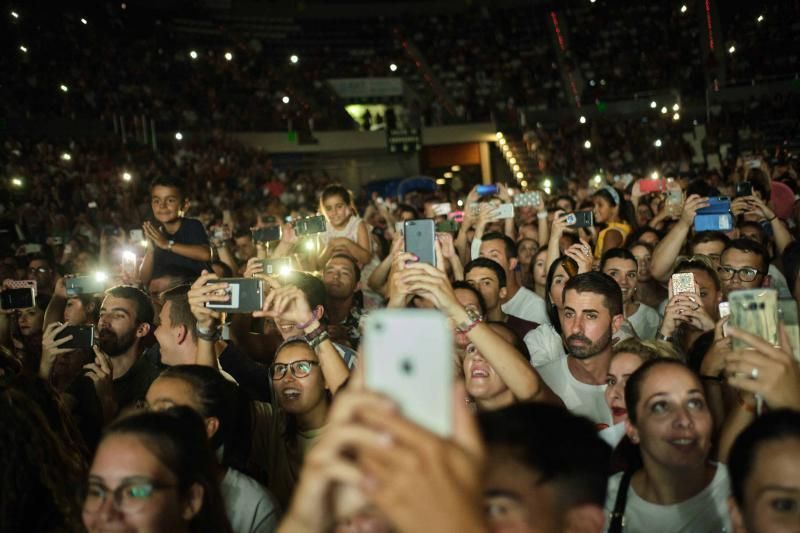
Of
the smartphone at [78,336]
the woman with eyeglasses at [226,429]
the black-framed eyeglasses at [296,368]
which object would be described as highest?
the smartphone at [78,336]

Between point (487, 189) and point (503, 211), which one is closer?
point (503, 211)

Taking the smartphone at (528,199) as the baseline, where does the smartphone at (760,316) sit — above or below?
below

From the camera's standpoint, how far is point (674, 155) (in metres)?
18.3

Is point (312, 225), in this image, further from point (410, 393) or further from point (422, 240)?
point (410, 393)

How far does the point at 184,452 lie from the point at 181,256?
330 centimetres

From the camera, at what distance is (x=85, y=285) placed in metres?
4.50

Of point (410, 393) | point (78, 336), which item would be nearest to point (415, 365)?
point (410, 393)

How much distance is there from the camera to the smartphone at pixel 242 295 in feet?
9.43

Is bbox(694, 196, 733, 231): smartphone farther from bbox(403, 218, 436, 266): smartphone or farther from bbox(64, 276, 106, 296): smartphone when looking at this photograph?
bbox(64, 276, 106, 296): smartphone

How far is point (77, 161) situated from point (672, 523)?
13.7 m

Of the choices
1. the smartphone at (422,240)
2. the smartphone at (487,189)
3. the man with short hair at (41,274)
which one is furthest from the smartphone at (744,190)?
the man with short hair at (41,274)

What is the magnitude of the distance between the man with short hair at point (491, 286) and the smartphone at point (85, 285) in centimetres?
228

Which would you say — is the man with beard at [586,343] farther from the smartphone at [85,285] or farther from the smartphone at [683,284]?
the smartphone at [85,285]

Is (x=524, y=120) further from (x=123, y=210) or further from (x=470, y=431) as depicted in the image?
(x=470, y=431)
